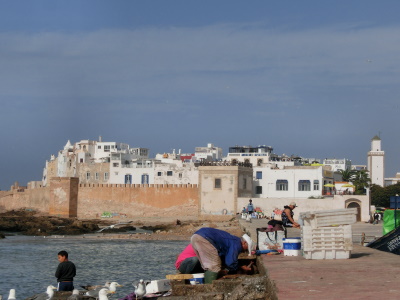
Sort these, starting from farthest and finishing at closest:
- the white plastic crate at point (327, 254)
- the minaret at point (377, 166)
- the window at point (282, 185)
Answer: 1. the minaret at point (377, 166)
2. the window at point (282, 185)
3. the white plastic crate at point (327, 254)

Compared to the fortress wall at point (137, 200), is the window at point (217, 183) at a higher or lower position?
higher

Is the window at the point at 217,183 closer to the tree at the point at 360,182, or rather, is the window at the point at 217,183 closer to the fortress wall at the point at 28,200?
the tree at the point at 360,182

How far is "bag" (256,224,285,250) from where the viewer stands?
11883 millimetres

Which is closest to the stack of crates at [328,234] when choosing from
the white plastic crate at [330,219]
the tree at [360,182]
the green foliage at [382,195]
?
the white plastic crate at [330,219]

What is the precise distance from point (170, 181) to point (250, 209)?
58.4 ft

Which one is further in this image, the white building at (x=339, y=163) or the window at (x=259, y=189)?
the white building at (x=339, y=163)

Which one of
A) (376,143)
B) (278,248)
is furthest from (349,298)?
(376,143)

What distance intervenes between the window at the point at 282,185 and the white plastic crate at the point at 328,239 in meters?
38.8

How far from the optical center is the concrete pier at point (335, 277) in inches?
263

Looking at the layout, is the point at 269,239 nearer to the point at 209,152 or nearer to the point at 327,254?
the point at 327,254

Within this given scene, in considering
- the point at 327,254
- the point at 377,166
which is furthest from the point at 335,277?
the point at 377,166

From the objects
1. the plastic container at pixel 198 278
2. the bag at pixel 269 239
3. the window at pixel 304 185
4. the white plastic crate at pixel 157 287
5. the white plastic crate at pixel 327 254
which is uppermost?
the window at pixel 304 185

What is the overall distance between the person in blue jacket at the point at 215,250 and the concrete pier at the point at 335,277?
0.42m

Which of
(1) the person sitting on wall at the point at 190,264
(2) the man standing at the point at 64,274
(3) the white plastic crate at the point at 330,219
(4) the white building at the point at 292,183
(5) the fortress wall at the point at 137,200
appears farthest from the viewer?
(5) the fortress wall at the point at 137,200
